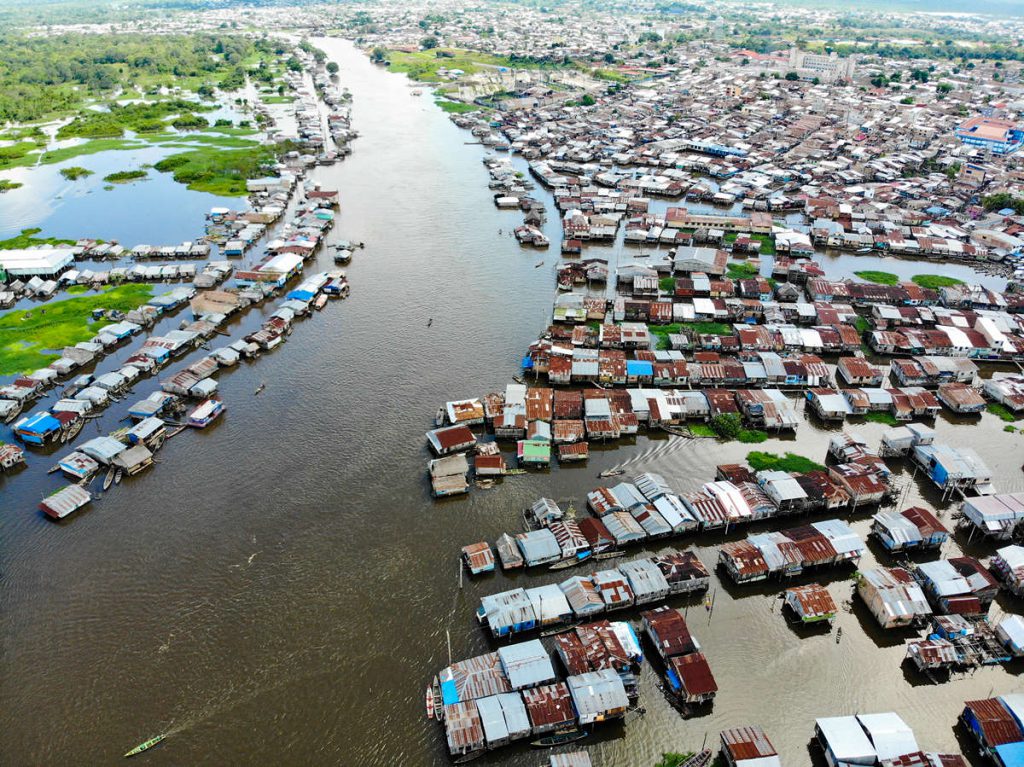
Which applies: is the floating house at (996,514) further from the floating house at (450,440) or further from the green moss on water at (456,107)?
the green moss on water at (456,107)

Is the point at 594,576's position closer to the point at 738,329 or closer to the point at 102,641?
the point at 102,641

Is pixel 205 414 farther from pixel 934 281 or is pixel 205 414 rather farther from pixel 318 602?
pixel 934 281

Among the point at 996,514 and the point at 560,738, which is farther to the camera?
the point at 996,514

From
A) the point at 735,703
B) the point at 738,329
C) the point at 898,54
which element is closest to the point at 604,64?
the point at 898,54

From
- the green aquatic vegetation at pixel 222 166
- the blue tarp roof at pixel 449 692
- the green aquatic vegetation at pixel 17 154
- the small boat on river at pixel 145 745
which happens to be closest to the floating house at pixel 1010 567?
the blue tarp roof at pixel 449 692

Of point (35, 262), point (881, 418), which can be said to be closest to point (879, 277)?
point (881, 418)

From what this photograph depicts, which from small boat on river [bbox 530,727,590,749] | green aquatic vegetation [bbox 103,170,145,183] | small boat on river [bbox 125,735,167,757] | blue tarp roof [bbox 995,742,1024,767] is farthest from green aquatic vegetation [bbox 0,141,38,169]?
blue tarp roof [bbox 995,742,1024,767]
